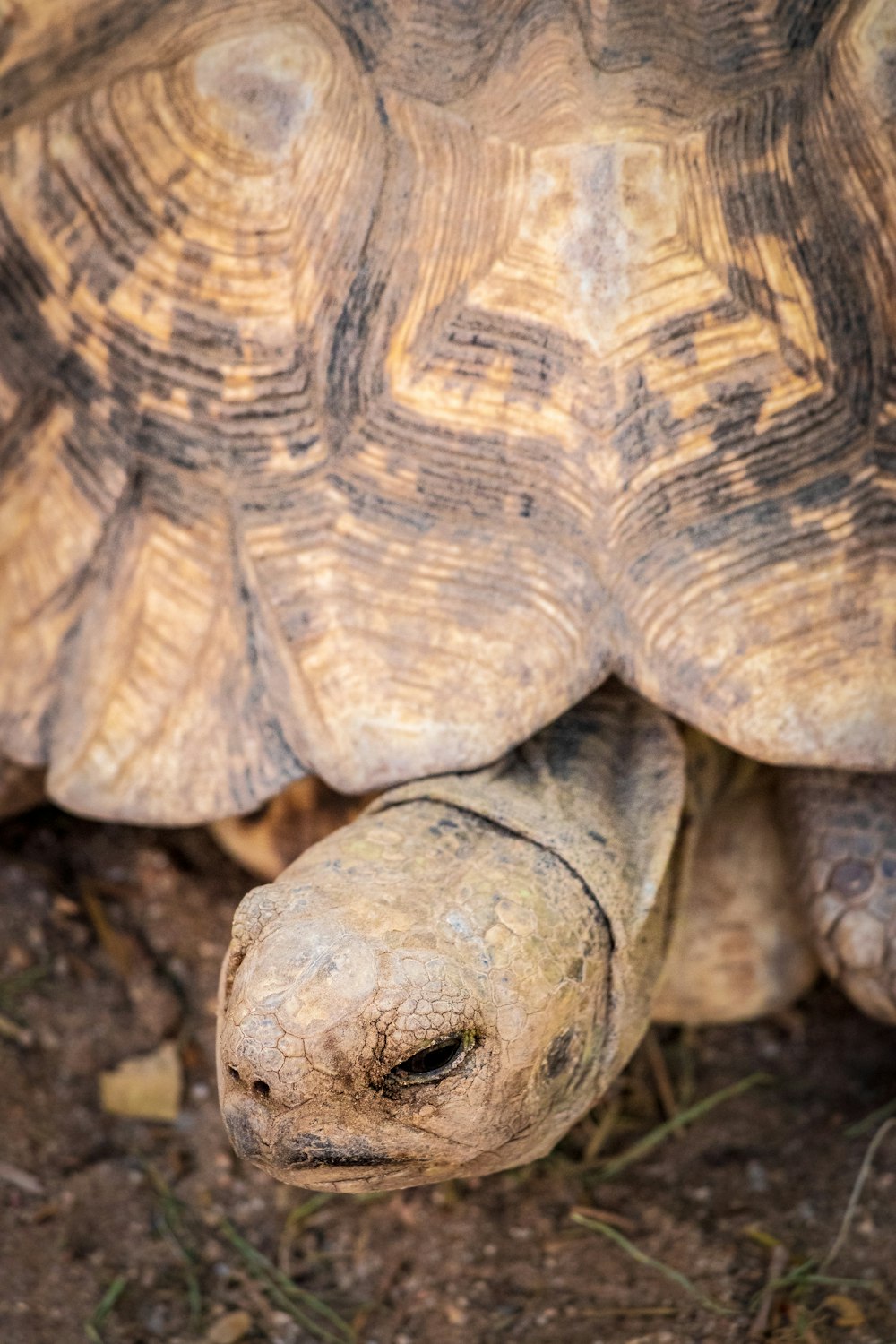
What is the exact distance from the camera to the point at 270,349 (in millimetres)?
2053

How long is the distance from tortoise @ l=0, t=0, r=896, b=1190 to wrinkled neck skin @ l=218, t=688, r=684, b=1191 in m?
0.01

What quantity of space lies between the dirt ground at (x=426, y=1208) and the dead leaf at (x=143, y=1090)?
0.07 feet

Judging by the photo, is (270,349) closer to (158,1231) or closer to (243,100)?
(243,100)

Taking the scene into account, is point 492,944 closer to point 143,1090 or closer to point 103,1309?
point 103,1309

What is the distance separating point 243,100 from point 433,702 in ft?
3.03

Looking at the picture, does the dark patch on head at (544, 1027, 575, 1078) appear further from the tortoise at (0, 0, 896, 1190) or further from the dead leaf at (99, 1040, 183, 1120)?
the dead leaf at (99, 1040, 183, 1120)

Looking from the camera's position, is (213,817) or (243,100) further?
(213,817)

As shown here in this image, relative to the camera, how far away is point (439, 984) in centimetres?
158

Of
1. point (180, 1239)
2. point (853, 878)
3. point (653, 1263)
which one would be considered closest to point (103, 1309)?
point (180, 1239)

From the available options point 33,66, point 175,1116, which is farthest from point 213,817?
point 33,66

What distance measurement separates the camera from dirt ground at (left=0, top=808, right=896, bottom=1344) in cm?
209

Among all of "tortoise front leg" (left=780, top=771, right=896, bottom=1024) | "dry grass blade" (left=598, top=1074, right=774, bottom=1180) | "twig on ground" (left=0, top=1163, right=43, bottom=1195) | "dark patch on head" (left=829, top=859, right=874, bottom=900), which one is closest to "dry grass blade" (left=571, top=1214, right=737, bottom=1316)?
"dry grass blade" (left=598, top=1074, right=774, bottom=1180)

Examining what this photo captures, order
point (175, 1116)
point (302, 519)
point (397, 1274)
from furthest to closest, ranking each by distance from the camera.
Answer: point (175, 1116) → point (397, 1274) → point (302, 519)

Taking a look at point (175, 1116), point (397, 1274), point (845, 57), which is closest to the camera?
point (845, 57)
